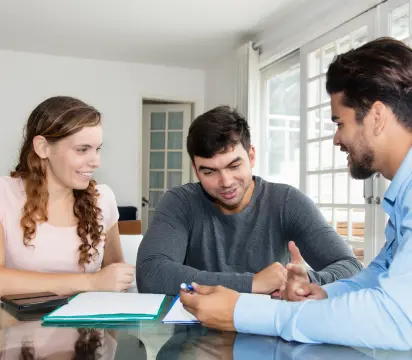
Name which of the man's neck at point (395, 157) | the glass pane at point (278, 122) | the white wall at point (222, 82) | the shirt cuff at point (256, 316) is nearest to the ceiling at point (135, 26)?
the white wall at point (222, 82)

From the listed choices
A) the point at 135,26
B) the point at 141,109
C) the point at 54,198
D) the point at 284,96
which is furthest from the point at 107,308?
the point at 141,109

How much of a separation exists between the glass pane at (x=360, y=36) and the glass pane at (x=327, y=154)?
777mm

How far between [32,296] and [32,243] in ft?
1.47

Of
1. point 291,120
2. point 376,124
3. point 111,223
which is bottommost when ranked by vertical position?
point 111,223

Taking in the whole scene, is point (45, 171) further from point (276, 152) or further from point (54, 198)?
point (276, 152)

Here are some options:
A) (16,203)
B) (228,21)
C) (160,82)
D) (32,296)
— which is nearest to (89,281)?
(32,296)

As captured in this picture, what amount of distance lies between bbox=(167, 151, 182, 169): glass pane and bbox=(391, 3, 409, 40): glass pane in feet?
12.0

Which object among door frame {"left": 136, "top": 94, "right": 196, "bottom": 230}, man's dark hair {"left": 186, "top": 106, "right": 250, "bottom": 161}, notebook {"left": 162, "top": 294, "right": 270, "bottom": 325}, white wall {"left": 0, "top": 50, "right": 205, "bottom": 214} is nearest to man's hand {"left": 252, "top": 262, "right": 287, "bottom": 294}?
notebook {"left": 162, "top": 294, "right": 270, "bottom": 325}

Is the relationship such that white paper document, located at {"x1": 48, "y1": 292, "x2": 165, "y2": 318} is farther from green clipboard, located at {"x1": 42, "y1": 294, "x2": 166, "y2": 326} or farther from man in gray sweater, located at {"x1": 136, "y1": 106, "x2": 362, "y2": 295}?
man in gray sweater, located at {"x1": 136, "y1": 106, "x2": 362, "y2": 295}

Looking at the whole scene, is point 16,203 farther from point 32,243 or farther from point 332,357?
point 332,357

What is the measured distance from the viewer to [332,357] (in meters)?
0.81

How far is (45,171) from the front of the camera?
5.67 ft

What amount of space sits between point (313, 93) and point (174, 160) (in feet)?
8.94

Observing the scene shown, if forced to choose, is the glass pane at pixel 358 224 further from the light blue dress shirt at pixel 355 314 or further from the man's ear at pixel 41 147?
the light blue dress shirt at pixel 355 314
